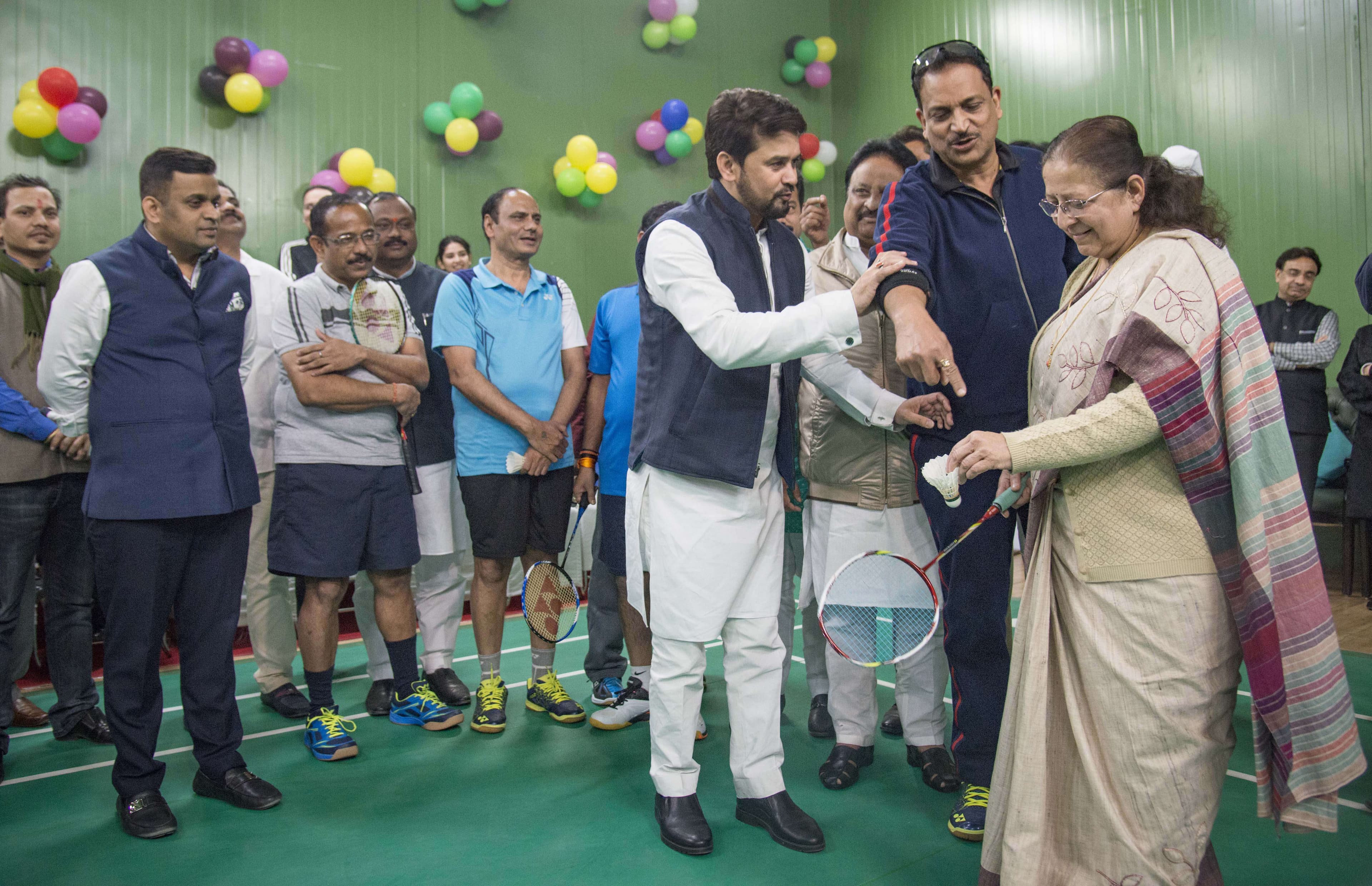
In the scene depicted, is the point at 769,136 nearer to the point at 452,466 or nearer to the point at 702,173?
the point at 452,466

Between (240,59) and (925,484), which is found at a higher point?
(240,59)

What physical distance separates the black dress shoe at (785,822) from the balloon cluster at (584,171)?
6.54 metres

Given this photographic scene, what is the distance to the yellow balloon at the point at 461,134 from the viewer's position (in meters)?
7.73

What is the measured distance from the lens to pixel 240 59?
22.6ft

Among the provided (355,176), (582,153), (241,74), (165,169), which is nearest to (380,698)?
(165,169)

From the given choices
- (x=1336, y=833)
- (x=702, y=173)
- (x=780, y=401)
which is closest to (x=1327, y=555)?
(x=1336, y=833)

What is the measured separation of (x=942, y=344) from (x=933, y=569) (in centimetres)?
112

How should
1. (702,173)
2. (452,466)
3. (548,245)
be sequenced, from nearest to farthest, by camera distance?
(452,466), (548,245), (702,173)

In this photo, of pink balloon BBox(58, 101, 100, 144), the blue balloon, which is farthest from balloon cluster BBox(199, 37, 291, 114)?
the blue balloon

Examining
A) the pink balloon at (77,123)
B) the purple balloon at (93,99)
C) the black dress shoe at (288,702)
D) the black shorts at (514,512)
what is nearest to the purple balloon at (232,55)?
the purple balloon at (93,99)

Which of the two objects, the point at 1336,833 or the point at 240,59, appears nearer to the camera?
the point at 1336,833

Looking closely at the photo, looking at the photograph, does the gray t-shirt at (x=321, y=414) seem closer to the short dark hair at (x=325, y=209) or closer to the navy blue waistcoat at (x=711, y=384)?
the short dark hair at (x=325, y=209)

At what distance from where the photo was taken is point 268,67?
6.98 meters

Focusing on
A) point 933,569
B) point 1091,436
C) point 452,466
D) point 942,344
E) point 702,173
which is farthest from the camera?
point 702,173
